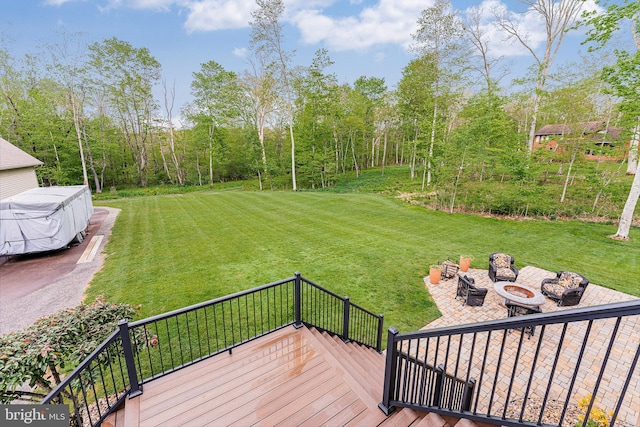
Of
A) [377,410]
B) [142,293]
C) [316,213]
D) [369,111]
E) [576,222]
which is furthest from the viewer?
[369,111]

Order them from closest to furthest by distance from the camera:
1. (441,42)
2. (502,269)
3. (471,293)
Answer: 1. (471,293)
2. (502,269)
3. (441,42)

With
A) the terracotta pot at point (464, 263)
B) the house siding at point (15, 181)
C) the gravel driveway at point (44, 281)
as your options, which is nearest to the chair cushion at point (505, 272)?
the terracotta pot at point (464, 263)

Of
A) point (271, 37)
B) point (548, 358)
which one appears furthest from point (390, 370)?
point (271, 37)

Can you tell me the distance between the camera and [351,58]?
72.8 ft

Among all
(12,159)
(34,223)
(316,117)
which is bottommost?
(34,223)

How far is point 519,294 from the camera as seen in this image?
6207 mm

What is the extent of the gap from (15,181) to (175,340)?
53.1 ft

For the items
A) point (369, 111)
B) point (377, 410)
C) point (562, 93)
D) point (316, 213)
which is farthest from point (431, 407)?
point (369, 111)

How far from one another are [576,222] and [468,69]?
10.9 metres

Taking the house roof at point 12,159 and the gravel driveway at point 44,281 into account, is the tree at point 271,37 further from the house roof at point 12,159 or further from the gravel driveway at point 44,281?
the gravel driveway at point 44,281

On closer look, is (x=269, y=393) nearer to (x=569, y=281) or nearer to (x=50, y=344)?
(x=50, y=344)

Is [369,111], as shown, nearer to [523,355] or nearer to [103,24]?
[103,24]

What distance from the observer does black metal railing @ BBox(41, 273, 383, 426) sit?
10.3ft

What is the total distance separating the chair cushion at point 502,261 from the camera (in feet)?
25.6
